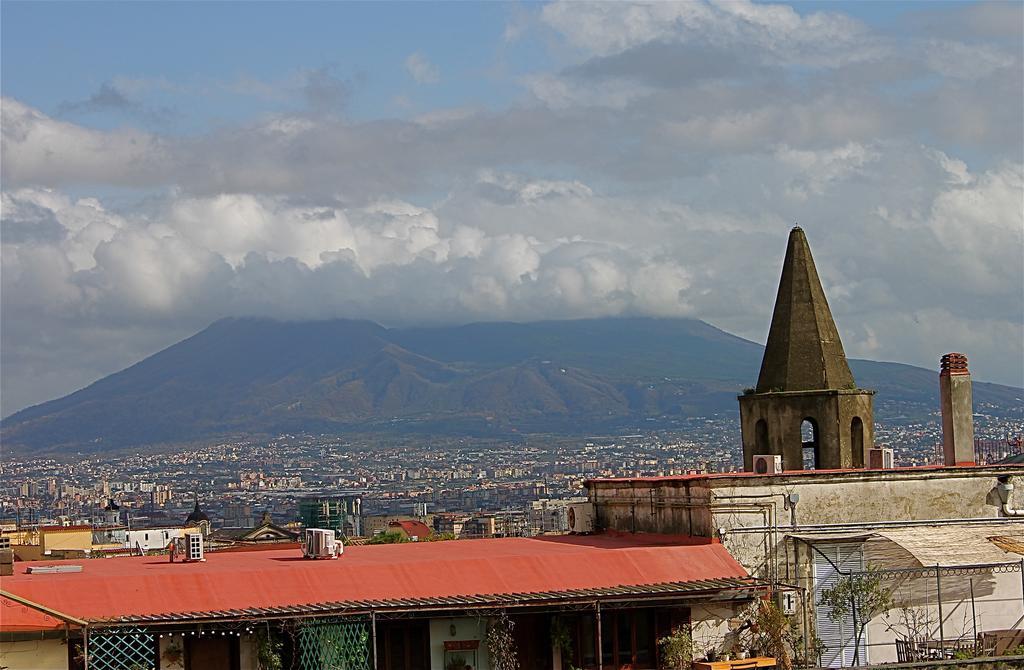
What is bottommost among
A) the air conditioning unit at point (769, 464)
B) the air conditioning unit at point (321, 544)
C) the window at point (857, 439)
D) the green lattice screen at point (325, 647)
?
the green lattice screen at point (325, 647)

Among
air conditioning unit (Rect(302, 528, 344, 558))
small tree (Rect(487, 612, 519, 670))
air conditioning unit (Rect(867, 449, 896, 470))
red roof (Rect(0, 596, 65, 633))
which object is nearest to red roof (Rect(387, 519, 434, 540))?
air conditioning unit (Rect(867, 449, 896, 470))

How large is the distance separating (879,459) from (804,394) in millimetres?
2041

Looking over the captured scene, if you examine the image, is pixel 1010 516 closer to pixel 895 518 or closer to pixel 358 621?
pixel 895 518

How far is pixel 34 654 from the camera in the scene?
25641 mm

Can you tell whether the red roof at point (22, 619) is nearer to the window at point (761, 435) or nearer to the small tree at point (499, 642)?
the small tree at point (499, 642)

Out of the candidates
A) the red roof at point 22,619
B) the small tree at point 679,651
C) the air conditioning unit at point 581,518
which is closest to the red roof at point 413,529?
the air conditioning unit at point 581,518

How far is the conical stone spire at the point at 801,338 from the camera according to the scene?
112 ft

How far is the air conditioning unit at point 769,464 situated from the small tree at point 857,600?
95.7 inches

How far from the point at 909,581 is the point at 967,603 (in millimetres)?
1338

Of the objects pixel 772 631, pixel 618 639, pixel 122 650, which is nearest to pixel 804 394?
pixel 772 631

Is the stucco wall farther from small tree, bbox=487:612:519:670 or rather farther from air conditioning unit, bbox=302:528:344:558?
small tree, bbox=487:612:519:670

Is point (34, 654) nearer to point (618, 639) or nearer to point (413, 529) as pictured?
point (618, 639)

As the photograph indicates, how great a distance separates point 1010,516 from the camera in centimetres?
3145

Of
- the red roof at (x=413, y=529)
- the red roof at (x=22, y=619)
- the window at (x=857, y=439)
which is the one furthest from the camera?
the red roof at (x=413, y=529)
